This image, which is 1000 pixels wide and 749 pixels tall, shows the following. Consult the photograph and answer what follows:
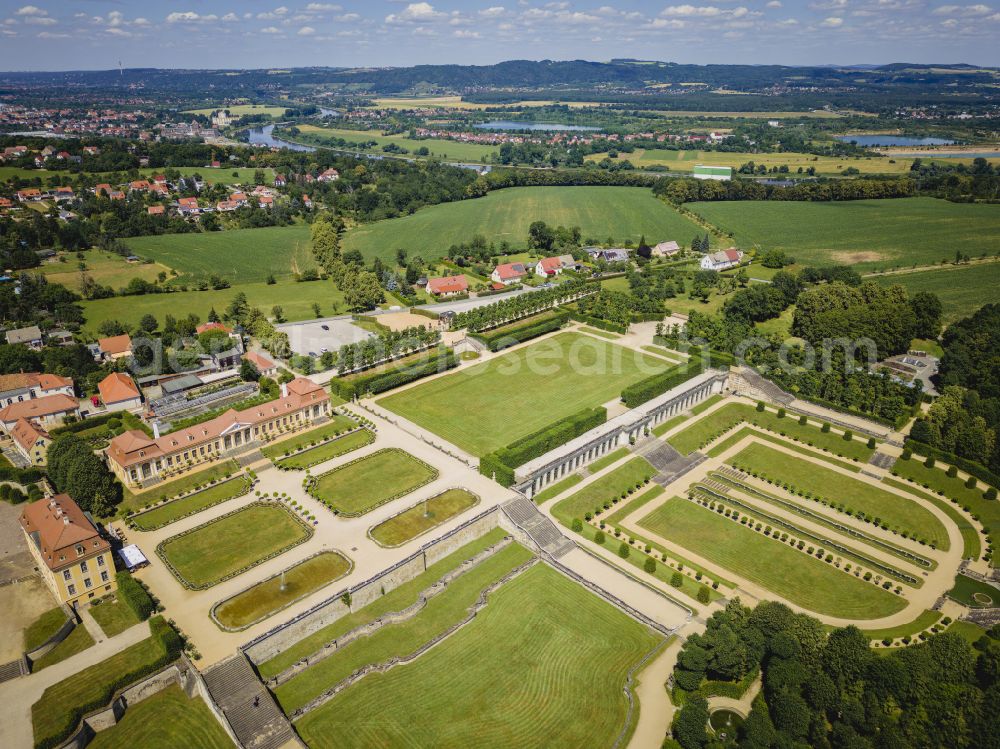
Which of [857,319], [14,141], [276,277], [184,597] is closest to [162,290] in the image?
[276,277]

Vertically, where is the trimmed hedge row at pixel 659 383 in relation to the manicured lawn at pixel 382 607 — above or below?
above

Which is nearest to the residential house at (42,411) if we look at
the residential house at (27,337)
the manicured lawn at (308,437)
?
the residential house at (27,337)

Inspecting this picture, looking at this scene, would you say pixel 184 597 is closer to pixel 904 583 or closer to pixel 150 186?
pixel 904 583

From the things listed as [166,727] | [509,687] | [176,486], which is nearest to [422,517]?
[509,687]

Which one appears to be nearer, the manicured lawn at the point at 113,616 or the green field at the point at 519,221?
the manicured lawn at the point at 113,616

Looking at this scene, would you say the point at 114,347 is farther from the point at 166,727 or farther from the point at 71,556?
the point at 166,727

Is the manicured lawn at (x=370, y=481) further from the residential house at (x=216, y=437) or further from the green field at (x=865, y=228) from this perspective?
the green field at (x=865, y=228)

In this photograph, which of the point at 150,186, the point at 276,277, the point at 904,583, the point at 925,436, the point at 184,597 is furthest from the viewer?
the point at 150,186
